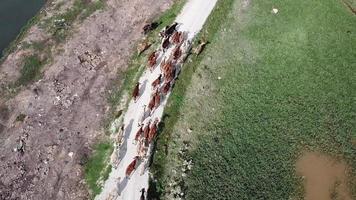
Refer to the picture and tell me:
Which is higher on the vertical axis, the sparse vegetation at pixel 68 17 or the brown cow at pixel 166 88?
the sparse vegetation at pixel 68 17

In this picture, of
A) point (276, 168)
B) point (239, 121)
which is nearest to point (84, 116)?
point (239, 121)

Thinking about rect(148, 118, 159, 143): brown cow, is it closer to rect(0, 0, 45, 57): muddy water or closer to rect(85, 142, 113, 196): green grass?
rect(85, 142, 113, 196): green grass

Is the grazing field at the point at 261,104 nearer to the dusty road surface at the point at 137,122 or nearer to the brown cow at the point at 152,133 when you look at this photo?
the brown cow at the point at 152,133

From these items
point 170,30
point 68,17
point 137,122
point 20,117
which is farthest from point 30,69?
point 170,30

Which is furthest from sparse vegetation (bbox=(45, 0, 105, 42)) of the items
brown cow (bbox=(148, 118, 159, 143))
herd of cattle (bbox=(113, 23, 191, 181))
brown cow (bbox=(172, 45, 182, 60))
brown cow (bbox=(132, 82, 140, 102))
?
brown cow (bbox=(148, 118, 159, 143))

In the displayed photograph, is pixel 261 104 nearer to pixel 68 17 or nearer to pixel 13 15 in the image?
pixel 68 17

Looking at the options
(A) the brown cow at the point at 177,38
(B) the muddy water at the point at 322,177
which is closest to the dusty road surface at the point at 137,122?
(A) the brown cow at the point at 177,38
